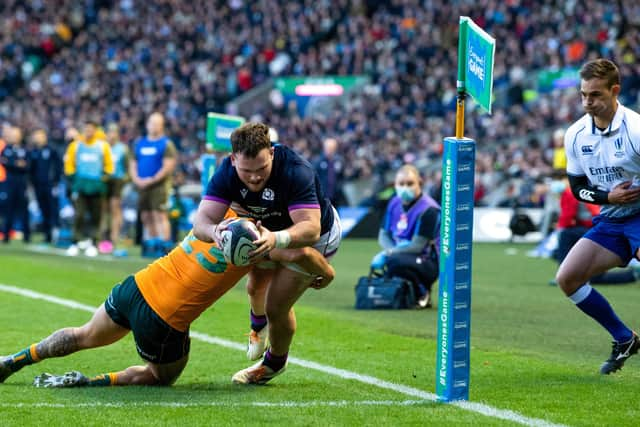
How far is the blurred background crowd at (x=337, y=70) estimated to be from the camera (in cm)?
3183

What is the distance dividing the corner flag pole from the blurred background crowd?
1949 cm

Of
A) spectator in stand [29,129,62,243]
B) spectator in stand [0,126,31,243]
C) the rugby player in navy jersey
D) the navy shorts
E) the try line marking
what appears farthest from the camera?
spectator in stand [29,129,62,243]

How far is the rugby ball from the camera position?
242 inches

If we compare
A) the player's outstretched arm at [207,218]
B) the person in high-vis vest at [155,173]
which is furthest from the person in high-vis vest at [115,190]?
the player's outstretched arm at [207,218]

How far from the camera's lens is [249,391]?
A: 23.3 feet

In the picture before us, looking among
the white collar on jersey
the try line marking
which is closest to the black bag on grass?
the try line marking

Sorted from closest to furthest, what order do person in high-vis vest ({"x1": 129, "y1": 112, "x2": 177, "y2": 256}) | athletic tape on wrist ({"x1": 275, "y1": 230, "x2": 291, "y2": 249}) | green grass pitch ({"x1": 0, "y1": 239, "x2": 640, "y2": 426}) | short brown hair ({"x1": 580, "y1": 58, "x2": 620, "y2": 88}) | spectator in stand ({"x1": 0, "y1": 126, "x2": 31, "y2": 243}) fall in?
green grass pitch ({"x1": 0, "y1": 239, "x2": 640, "y2": 426})
athletic tape on wrist ({"x1": 275, "y1": 230, "x2": 291, "y2": 249})
short brown hair ({"x1": 580, "y1": 58, "x2": 620, "y2": 88})
person in high-vis vest ({"x1": 129, "y1": 112, "x2": 177, "y2": 256})
spectator in stand ({"x1": 0, "y1": 126, "x2": 31, "y2": 243})

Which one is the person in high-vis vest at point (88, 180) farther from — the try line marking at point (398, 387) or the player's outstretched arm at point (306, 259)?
the player's outstretched arm at point (306, 259)

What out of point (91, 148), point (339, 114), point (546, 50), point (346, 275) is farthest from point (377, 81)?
point (346, 275)

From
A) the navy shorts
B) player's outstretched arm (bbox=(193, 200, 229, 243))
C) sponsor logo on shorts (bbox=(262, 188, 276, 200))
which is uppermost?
sponsor logo on shorts (bbox=(262, 188, 276, 200))

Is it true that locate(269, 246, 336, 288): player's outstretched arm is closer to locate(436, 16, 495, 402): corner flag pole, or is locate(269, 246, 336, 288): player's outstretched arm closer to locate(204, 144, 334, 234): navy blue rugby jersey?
locate(204, 144, 334, 234): navy blue rugby jersey

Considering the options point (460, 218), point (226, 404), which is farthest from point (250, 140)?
point (226, 404)

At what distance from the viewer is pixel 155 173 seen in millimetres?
17922

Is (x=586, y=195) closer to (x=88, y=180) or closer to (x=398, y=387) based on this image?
(x=398, y=387)
